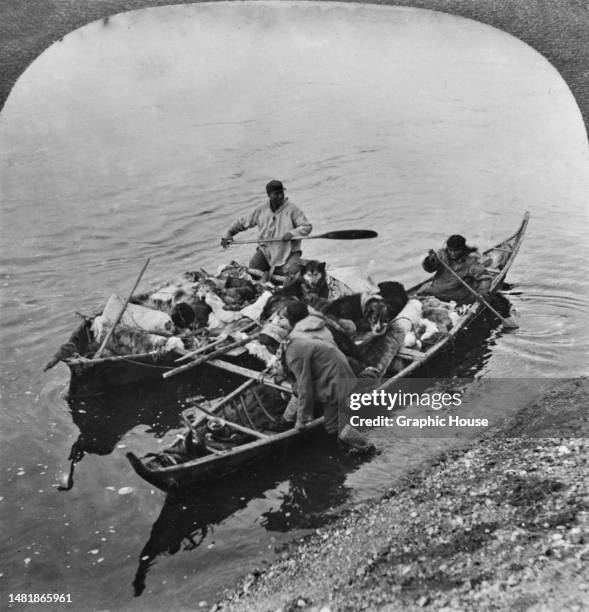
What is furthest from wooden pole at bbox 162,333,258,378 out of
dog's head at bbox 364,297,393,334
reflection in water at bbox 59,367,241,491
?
dog's head at bbox 364,297,393,334

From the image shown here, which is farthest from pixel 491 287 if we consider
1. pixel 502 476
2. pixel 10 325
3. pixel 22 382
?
pixel 10 325

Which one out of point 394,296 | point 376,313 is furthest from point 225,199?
point 376,313

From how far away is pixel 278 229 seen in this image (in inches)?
438

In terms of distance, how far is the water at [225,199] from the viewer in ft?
22.5

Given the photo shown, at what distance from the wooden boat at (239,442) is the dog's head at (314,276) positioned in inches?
68.0

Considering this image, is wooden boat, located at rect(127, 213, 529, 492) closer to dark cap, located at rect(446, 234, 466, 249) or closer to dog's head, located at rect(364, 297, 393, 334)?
dog's head, located at rect(364, 297, 393, 334)

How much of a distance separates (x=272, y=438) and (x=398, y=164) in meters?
14.5

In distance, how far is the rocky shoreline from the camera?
4.95 meters

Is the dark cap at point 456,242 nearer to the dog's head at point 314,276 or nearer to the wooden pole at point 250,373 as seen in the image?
the dog's head at point 314,276

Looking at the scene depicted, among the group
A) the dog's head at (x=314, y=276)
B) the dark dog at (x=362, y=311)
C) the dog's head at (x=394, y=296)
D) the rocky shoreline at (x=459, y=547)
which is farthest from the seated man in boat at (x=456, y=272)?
the rocky shoreline at (x=459, y=547)

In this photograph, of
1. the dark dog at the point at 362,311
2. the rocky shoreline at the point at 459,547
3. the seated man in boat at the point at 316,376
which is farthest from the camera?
the dark dog at the point at 362,311

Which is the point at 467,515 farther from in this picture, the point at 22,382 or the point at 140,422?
the point at 22,382

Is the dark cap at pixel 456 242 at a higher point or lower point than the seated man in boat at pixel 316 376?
higher

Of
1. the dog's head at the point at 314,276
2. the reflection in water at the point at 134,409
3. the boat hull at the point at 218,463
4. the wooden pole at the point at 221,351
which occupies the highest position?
the dog's head at the point at 314,276
